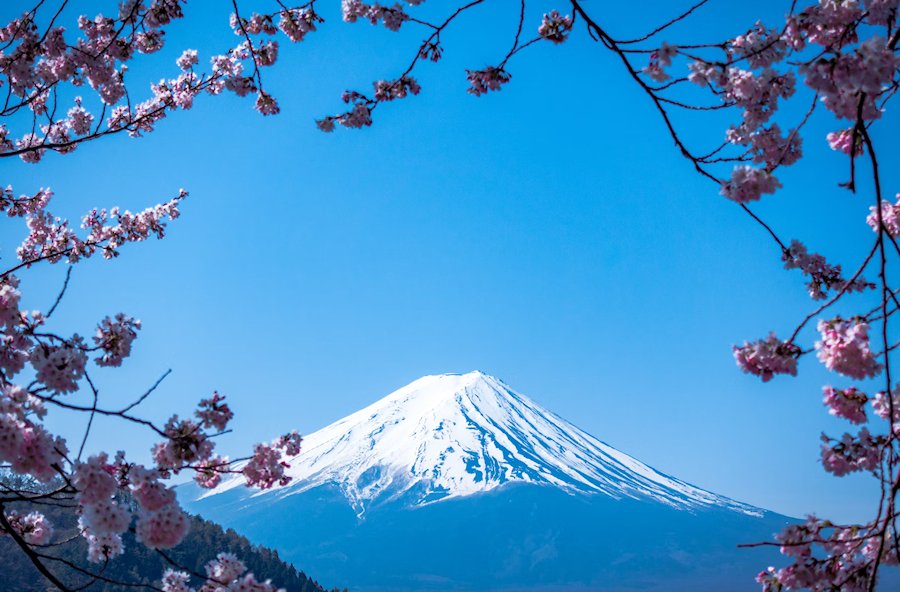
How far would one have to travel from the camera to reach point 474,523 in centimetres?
9350

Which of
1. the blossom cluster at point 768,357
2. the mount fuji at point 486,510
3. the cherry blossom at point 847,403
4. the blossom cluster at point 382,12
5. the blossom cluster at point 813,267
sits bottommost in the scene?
the cherry blossom at point 847,403

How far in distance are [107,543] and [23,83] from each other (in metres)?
2.56

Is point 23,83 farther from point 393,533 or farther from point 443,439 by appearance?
point 443,439

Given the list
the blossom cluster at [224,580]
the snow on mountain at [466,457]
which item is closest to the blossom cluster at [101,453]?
the blossom cluster at [224,580]

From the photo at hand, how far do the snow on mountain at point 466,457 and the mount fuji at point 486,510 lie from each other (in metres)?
0.23

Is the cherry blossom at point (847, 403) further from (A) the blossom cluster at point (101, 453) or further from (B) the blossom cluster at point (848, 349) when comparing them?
(A) the blossom cluster at point (101, 453)

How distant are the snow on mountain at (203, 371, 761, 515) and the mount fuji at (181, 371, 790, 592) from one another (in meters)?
0.23

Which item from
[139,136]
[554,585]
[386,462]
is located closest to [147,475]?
[139,136]

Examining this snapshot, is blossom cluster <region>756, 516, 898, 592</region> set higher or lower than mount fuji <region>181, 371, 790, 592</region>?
lower

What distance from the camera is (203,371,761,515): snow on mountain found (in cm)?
10062

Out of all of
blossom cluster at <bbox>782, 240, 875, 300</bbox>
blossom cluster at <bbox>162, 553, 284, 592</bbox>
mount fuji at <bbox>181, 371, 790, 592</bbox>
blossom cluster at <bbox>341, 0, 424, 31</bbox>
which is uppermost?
mount fuji at <bbox>181, 371, 790, 592</bbox>

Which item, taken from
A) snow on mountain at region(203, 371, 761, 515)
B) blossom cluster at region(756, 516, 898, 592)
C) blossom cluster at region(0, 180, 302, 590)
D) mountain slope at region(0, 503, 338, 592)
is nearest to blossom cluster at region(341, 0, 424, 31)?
blossom cluster at region(0, 180, 302, 590)

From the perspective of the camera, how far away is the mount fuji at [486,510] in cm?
8419

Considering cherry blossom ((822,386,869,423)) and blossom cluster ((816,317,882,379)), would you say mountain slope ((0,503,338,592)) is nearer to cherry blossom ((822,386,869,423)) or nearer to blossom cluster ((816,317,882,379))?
cherry blossom ((822,386,869,423))
